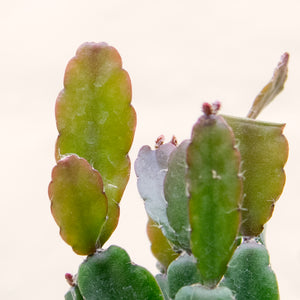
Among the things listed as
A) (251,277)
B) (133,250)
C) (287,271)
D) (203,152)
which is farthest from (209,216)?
(133,250)

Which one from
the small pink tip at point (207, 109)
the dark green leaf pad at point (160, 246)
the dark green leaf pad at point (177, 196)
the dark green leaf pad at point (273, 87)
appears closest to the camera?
the small pink tip at point (207, 109)

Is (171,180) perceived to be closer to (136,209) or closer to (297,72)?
(136,209)

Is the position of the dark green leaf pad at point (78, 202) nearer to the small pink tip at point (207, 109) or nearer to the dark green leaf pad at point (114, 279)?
the dark green leaf pad at point (114, 279)

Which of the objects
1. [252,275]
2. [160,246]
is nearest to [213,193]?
[252,275]

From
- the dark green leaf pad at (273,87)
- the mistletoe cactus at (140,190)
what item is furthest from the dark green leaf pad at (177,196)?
the dark green leaf pad at (273,87)

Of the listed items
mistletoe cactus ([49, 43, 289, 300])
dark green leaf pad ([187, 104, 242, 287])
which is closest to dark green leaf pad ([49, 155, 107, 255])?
mistletoe cactus ([49, 43, 289, 300])

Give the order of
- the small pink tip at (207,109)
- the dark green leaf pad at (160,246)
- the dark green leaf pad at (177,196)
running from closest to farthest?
the small pink tip at (207,109) → the dark green leaf pad at (177,196) → the dark green leaf pad at (160,246)
